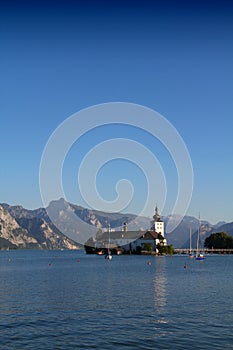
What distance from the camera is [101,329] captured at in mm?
47125

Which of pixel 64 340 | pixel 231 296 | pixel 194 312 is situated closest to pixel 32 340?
pixel 64 340

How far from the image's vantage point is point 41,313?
56812mm

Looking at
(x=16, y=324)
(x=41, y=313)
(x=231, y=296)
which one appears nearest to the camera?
(x=16, y=324)

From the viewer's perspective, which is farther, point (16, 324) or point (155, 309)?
point (155, 309)

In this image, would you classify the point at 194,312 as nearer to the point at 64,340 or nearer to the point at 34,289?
the point at 64,340

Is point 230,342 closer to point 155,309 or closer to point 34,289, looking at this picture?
point 155,309

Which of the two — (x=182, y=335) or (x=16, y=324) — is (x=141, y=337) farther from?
(x=16, y=324)

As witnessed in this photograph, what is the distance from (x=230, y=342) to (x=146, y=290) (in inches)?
1643

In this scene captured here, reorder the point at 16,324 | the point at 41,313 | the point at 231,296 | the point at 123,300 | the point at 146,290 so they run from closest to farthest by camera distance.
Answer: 1. the point at 16,324
2. the point at 41,313
3. the point at 123,300
4. the point at 231,296
5. the point at 146,290

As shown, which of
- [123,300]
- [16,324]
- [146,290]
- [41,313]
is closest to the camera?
[16,324]

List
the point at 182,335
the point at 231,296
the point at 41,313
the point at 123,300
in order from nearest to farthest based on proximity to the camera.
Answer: the point at 182,335 → the point at 41,313 → the point at 123,300 → the point at 231,296

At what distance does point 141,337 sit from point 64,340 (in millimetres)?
7929

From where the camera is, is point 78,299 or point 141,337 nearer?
point 141,337

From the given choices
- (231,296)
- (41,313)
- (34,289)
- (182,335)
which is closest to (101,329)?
(182,335)
